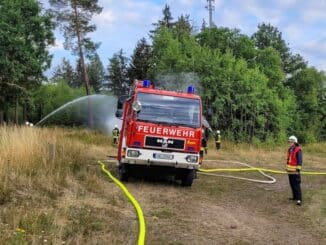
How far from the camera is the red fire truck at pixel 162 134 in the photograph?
45.0 feet

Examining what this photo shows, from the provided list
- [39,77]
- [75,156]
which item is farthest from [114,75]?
[75,156]

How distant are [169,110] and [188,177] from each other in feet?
6.24

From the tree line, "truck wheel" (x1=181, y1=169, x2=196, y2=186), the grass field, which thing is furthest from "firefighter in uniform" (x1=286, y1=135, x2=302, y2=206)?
the tree line

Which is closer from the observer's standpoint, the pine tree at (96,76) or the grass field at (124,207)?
the grass field at (124,207)

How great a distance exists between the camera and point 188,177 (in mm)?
14430

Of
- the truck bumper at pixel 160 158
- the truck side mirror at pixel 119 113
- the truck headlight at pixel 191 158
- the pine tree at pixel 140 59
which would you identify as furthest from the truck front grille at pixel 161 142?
the pine tree at pixel 140 59

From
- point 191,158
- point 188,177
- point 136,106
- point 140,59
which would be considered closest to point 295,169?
point 191,158

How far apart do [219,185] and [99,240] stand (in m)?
8.19

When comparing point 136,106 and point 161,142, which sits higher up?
point 136,106

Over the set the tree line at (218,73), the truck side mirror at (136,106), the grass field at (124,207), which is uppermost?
the tree line at (218,73)

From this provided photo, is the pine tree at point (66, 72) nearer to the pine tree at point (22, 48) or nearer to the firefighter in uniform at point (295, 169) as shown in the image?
the pine tree at point (22, 48)

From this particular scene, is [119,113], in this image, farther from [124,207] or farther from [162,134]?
[124,207]

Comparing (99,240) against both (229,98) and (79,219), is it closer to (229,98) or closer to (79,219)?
(79,219)

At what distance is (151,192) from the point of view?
13.2 meters
